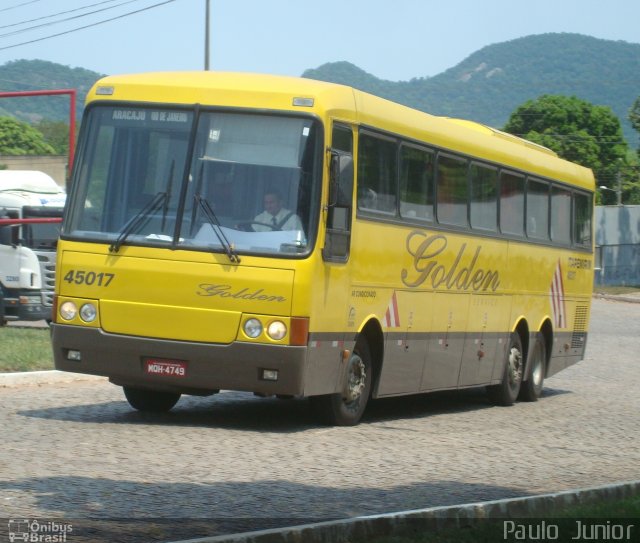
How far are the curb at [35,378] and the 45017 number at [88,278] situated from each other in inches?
140

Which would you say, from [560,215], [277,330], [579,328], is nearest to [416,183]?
[277,330]

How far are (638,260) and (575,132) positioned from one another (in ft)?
174

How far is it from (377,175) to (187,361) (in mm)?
3051

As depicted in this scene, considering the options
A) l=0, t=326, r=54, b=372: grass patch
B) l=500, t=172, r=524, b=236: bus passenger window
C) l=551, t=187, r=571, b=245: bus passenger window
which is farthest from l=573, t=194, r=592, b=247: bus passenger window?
l=0, t=326, r=54, b=372: grass patch

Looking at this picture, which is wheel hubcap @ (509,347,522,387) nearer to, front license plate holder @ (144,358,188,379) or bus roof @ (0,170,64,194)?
front license plate holder @ (144,358,188,379)

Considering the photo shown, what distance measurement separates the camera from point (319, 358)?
12914 mm

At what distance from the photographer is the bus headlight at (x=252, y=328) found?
12500 mm

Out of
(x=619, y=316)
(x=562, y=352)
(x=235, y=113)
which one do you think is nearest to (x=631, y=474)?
(x=235, y=113)

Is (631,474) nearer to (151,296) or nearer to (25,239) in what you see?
(151,296)

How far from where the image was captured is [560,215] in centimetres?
2128

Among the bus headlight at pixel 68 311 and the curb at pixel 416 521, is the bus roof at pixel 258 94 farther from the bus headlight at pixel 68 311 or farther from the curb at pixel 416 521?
the curb at pixel 416 521

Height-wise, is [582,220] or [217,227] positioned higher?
[582,220]

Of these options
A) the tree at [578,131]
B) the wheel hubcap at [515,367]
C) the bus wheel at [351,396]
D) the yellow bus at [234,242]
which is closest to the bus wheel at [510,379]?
the wheel hubcap at [515,367]

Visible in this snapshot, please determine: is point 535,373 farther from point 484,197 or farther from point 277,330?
point 277,330
